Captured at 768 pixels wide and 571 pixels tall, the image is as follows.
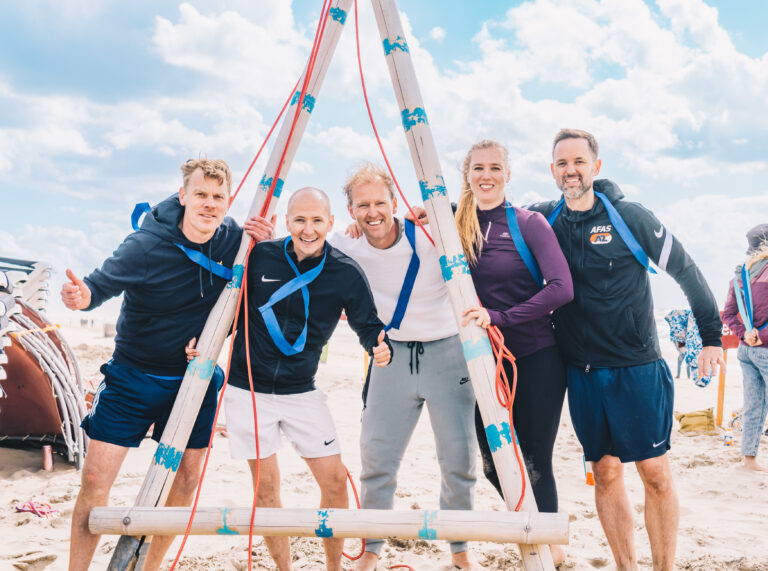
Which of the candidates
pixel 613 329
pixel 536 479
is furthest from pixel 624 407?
pixel 536 479

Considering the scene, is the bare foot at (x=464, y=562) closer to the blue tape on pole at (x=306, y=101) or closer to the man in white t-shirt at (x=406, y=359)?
the man in white t-shirt at (x=406, y=359)

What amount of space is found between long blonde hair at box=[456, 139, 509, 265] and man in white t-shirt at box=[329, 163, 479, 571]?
0.73ft

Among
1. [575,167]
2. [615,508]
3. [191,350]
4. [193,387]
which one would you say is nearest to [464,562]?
[615,508]

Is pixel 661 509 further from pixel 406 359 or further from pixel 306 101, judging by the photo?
pixel 306 101

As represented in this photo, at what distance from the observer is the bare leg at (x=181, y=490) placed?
3.15 metres

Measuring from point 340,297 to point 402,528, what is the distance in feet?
3.97

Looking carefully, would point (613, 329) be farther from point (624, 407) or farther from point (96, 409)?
point (96, 409)

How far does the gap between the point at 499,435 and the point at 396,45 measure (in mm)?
2276

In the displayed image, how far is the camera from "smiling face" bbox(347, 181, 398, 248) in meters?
3.26

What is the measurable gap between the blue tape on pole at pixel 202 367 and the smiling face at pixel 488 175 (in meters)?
1.78

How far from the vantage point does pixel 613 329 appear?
10.6 ft

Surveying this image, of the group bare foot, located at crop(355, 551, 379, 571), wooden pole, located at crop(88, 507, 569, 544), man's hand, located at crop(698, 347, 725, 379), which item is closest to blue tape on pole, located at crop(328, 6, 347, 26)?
wooden pole, located at crop(88, 507, 569, 544)

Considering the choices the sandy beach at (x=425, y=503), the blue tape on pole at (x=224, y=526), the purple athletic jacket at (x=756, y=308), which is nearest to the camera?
the blue tape on pole at (x=224, y=526)

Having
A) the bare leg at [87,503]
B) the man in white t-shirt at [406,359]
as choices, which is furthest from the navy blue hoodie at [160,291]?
the man in white t-shirt at [406,359]
